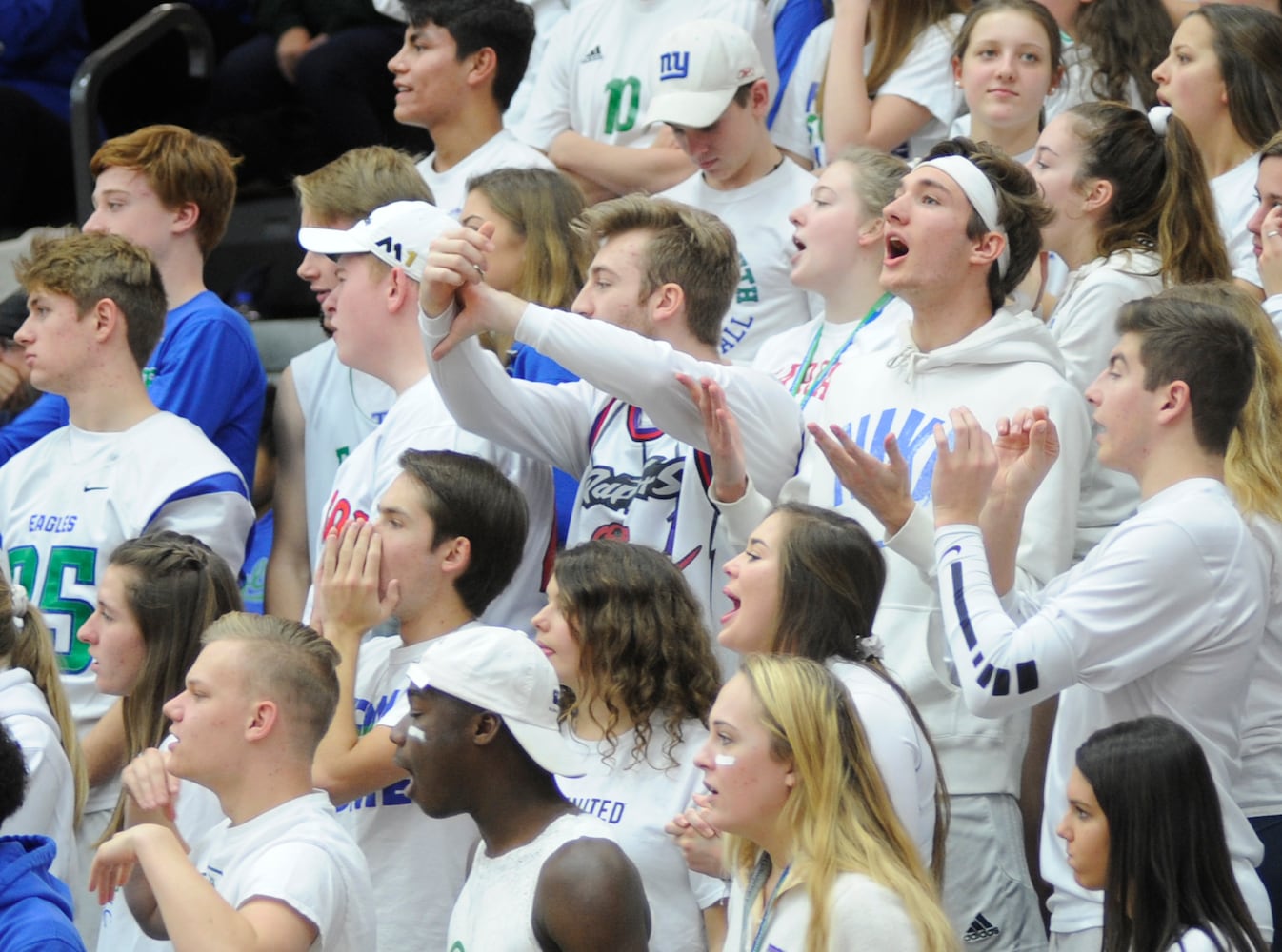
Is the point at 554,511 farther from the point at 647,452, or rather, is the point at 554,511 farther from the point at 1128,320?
the point at 1128,320

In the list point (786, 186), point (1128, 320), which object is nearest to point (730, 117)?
point (786, 186)

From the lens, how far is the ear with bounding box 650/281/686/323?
4.52 m

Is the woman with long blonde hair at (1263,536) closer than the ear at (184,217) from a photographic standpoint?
Yes

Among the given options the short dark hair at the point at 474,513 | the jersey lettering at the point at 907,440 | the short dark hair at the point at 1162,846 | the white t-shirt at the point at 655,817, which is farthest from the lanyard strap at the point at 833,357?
the short dark hair at the point at 1162,846

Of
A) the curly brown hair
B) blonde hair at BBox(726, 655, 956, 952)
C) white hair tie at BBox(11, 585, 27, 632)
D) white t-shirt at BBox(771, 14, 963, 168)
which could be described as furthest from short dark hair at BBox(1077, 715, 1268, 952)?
white t-shirt at BBox(771, 14, 963, 168)

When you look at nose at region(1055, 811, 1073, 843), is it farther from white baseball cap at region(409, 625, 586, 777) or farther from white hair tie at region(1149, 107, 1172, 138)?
white hair tie at region(1149, 107, 1172, 138)

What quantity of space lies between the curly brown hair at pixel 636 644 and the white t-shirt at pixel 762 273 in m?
1.77

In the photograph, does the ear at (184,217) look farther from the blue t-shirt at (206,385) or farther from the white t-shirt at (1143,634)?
the white t-shirt at (1143,634)

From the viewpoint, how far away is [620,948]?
305cm

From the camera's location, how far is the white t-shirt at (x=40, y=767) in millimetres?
3873

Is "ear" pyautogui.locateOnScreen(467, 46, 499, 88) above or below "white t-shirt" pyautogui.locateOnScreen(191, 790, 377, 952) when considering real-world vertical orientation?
above

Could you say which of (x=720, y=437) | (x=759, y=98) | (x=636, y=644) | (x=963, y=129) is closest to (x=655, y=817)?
(x=636, y=644)

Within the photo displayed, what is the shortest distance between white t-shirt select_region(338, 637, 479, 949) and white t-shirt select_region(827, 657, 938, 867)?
986 mm

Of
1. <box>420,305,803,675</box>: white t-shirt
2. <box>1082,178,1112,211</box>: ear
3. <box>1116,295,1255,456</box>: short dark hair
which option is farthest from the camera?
<box>1082,178,1112,211</box>: ear
